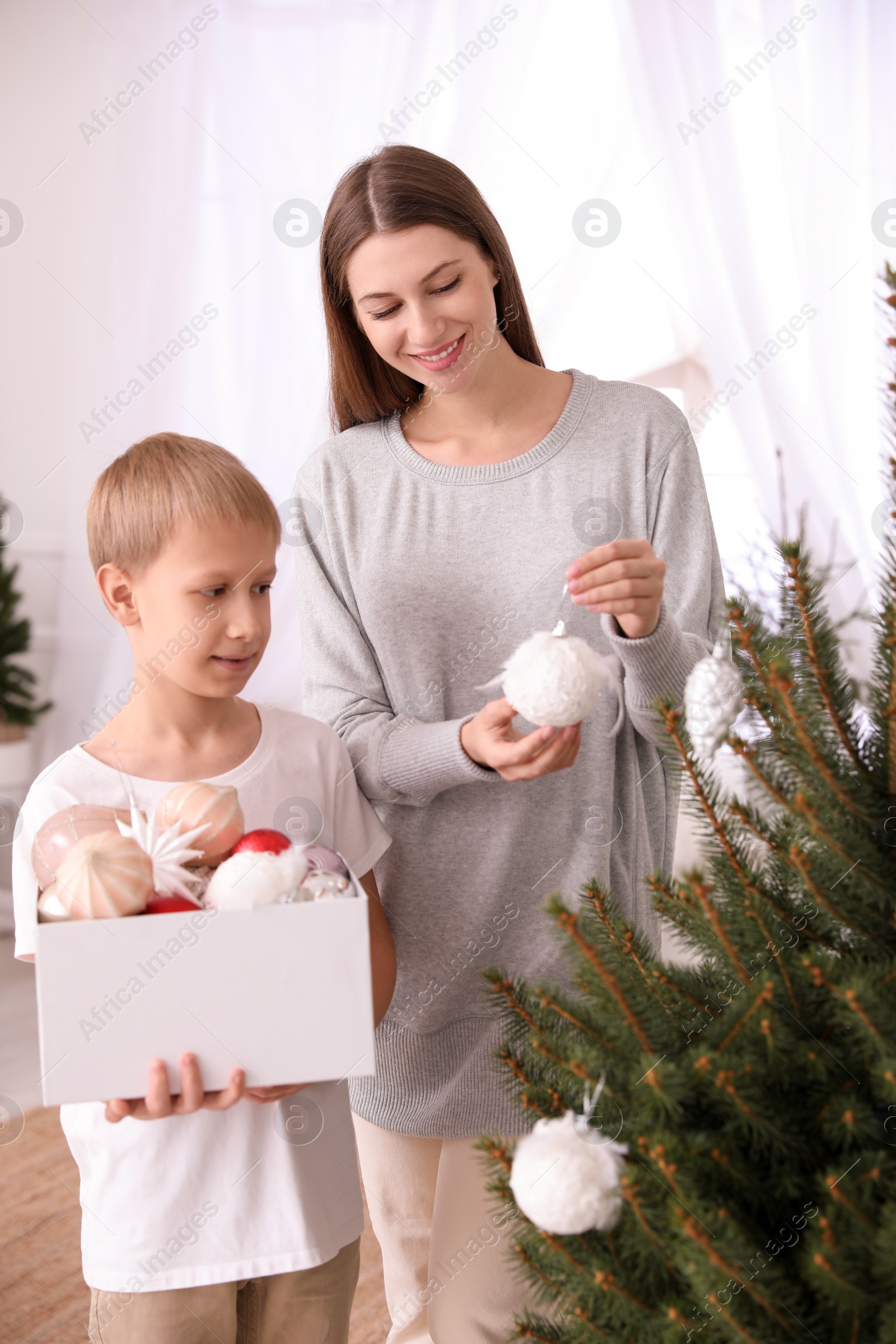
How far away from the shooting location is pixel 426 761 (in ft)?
3.71

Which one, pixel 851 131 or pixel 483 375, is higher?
pixel 851 131

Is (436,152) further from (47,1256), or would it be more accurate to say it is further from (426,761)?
(47,1256)

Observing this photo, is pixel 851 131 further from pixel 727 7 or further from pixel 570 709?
pixel 570 709

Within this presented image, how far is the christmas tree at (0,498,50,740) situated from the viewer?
10.7 feet

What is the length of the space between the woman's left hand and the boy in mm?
334

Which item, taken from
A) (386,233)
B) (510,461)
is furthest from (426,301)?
(510,461)

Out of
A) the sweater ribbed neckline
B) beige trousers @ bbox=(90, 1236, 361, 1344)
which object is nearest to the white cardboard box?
beige trousers @ bbox=(90, 1236, 361, 1344)

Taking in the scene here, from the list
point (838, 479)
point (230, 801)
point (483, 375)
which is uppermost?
point (838, 479)

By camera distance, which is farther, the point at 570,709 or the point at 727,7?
the point at 727,7

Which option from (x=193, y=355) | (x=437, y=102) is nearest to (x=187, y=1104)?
(x=193, y=355)

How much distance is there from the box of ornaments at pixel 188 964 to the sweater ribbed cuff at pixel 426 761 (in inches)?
9.7

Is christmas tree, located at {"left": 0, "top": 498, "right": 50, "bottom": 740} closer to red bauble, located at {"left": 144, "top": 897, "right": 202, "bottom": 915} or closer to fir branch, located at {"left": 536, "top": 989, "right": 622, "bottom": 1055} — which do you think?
red bauble, located at {"left": 144, "top": 897, "right": 202, "bottom": 915}

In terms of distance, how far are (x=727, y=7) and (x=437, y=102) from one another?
0.89 m

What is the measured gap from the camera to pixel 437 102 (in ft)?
9.85
